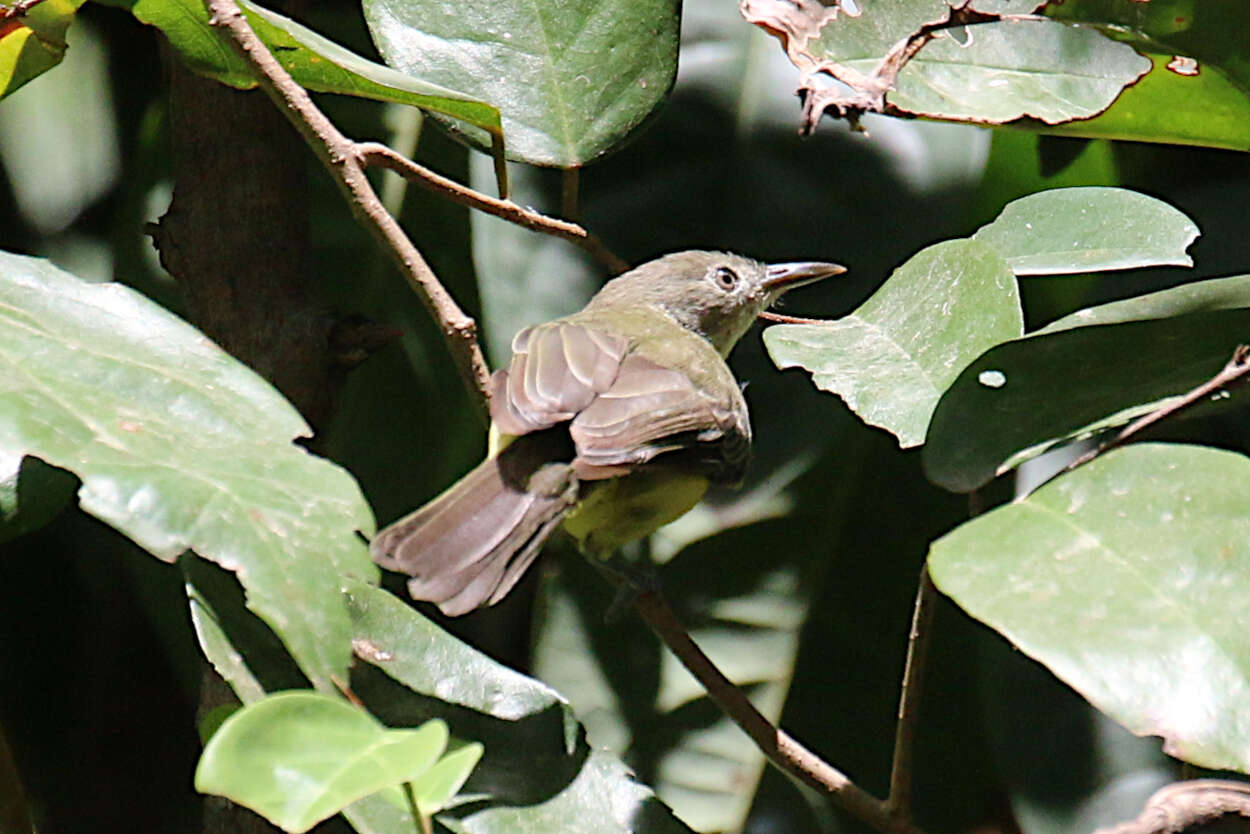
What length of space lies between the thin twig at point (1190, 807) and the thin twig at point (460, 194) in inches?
36.0

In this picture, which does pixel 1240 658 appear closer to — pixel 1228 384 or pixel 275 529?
pixel 1228 384

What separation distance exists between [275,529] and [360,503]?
10 cm

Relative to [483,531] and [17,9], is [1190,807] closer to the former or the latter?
[483,531]

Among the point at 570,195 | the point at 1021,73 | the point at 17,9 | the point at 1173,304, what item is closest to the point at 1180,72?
the point at 1021,73

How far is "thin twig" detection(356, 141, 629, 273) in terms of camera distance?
153 centimetres

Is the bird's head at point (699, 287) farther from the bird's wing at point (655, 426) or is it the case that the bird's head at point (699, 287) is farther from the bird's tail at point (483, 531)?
the bird's tail at point (483, 531)

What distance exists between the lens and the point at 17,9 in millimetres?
1462

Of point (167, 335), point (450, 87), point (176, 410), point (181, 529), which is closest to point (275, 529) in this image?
point (181, 529)

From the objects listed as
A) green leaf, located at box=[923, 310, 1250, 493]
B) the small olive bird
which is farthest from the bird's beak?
green leaf, located at box=[923, 310, 1250, 493]

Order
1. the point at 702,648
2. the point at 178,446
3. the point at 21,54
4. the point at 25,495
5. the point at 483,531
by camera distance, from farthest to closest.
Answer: the point at 702,648 → the point at 483,531 → the point at 21,54 → the point at 25,495 → the point at 178,446

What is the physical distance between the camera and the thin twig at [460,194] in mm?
1531

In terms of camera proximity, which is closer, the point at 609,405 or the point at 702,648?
the point at 609,405

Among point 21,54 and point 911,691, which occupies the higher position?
point 21,54

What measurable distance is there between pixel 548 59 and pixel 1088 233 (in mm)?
754
